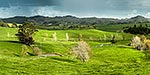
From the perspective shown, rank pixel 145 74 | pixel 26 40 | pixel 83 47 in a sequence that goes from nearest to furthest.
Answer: pixel 145 74 → pixel 83 47 → pixel 26 40

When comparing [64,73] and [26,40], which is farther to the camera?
[26,40]

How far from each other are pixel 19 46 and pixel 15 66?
4353 inches

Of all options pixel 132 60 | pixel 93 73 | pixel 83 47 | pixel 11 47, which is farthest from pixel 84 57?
pixel 93 73

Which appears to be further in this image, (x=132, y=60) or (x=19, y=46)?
(x=19, y=46)

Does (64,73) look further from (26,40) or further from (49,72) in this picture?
(26,40)

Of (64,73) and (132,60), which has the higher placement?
(64,73)

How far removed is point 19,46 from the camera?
162000 mm

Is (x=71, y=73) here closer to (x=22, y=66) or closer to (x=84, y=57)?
(x=22, y=66)

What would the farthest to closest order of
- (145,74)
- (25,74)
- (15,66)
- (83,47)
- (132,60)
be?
(132,60) → (83,47) → (15,66) → (25,74) → (145,74)

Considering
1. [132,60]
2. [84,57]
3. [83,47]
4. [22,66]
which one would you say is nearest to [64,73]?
[22,66]

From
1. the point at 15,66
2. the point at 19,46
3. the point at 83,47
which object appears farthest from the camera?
the point at 19,46

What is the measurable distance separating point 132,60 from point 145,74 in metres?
114

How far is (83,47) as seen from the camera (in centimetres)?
12156

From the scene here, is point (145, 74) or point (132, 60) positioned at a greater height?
point (145, 74)
